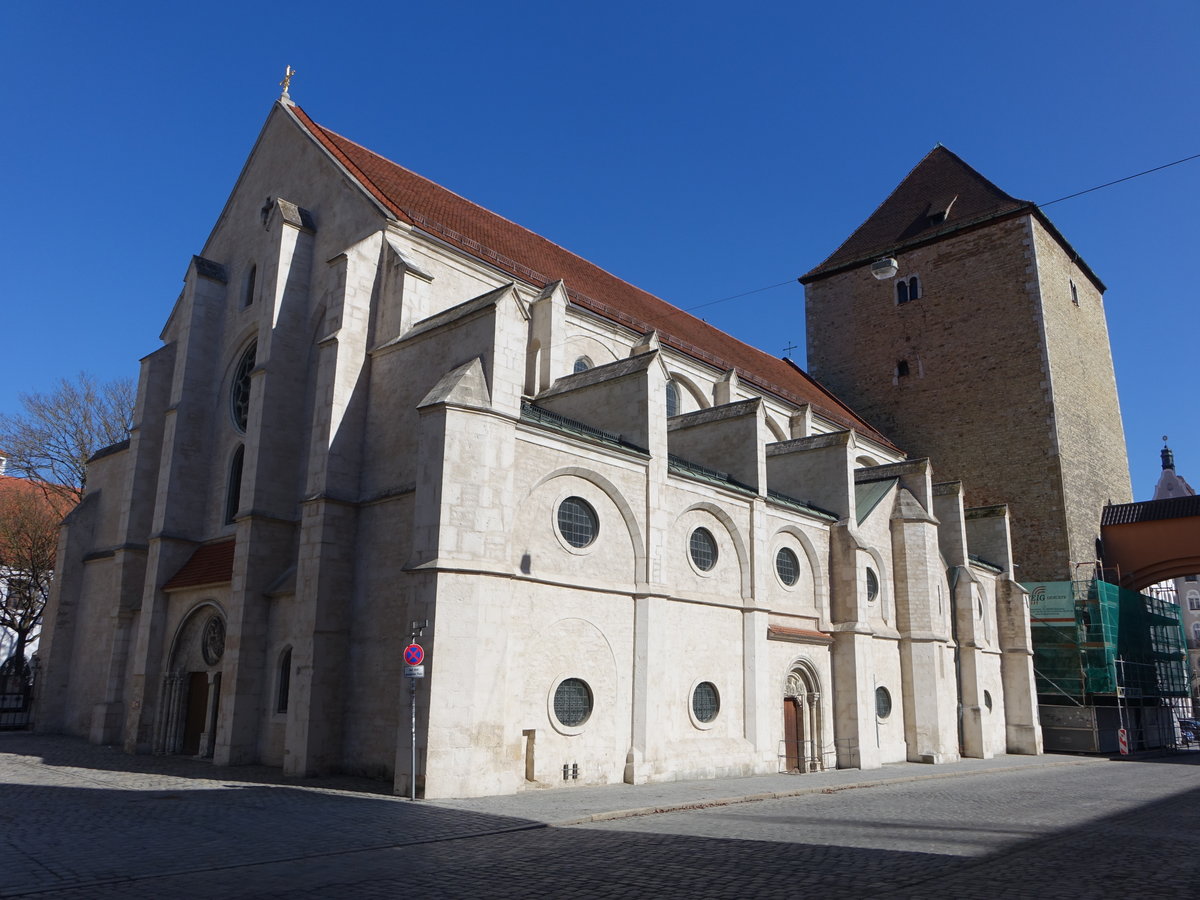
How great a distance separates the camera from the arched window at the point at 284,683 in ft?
61.7

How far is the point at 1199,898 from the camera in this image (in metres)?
7.89

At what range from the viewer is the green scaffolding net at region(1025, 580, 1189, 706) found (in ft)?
106

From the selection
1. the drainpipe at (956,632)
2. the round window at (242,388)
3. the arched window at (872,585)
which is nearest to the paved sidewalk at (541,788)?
the arched window at (872,585)

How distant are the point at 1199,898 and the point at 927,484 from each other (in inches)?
823

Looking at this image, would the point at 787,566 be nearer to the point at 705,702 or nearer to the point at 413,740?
the point at 705,702

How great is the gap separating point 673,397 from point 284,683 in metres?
14.0

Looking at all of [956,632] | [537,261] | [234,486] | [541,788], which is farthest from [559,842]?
[956,632]

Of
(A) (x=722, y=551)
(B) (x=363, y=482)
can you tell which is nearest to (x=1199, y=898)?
(A) (x=722, y=551)

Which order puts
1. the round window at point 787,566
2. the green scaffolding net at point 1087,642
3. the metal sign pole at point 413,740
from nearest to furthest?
the metal sign pole at point 413,740
the round window at point 787,566
the green scaffolding net at point 1087,642

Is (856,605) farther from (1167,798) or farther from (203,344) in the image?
(203,344)

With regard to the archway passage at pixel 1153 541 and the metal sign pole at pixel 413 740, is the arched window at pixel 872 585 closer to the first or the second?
the archway passage at pixel 1153 541

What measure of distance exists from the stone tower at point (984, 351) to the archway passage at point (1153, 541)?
1.11 metres

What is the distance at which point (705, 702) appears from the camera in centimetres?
1978

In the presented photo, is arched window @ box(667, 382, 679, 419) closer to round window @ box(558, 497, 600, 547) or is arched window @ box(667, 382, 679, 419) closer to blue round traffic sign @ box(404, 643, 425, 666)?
round window @ box(558, 497, 600, 547)
